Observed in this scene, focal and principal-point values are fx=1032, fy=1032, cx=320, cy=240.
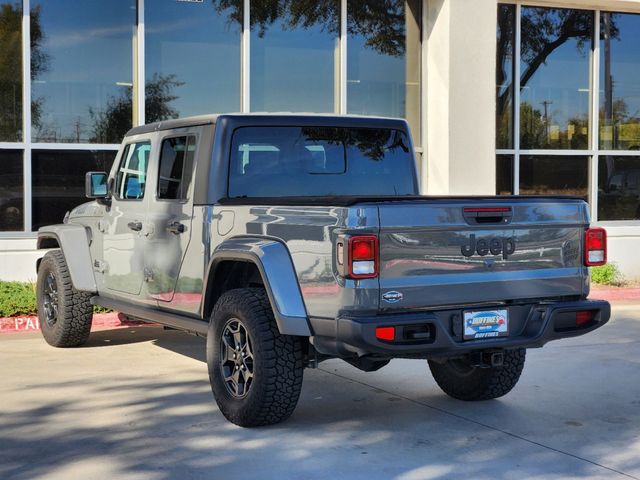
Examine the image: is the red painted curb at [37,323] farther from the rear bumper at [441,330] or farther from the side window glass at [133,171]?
the rear bumper at [441,330]

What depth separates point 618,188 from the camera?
16406 mm

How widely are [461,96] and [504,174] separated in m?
1.74

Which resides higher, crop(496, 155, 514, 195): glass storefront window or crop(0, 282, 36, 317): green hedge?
crop(496, 155, 514, 195): glass storefront window

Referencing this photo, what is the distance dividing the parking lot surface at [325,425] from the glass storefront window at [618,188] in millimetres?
7348

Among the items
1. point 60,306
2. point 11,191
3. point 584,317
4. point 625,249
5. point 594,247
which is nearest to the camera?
point 584,317

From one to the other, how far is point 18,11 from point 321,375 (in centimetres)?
682

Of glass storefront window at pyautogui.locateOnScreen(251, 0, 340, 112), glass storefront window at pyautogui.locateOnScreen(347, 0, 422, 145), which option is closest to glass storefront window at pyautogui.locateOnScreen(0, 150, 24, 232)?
glass storefront window at pyautogui.locateOnScreen(251, 0, 340, 112)

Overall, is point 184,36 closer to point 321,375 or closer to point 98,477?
point 321,375

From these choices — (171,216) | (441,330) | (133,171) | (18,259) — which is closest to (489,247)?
(441,330)

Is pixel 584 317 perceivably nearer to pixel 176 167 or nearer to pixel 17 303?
pixel 176 167

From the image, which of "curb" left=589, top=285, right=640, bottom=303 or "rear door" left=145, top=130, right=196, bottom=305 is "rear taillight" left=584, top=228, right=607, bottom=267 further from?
"curb" left=589, top=285, right=640, bottom=303

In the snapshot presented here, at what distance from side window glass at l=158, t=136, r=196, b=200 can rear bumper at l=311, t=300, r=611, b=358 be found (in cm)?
194

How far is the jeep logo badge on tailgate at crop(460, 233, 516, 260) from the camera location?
6.08m

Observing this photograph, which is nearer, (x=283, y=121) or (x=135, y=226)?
(x=283, y=121)
